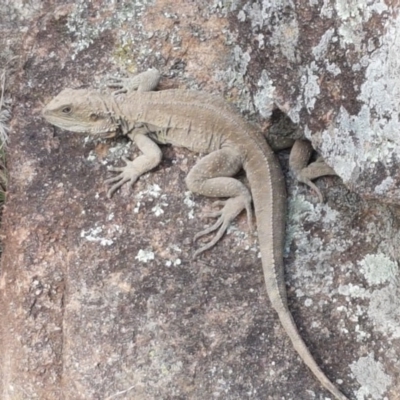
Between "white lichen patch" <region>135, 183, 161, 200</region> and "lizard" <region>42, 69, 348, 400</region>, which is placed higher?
"lizard" <region>42, 69, 348, 400</region>

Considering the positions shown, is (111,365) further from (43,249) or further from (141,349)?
(43,249)

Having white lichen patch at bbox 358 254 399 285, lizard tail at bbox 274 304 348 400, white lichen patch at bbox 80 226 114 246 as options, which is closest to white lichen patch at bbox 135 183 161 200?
white lichen patch at bbox 80 226 114 246

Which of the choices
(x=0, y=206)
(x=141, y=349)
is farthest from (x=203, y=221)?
(x=0, y=206)

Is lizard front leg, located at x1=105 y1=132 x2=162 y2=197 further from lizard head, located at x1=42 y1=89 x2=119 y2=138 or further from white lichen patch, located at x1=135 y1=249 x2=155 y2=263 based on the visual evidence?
white lichen patch, located at x1=135 y1=249 x2=155 y2=263

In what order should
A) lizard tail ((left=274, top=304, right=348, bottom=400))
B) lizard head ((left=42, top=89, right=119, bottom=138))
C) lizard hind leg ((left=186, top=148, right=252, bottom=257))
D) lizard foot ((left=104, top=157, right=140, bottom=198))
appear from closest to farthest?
lizard tail ((left=274, top=304, right=348, bottom=400))
lizard hind leg ((left=186, top=148, right=252, bottom=257))
lizard foot ((left=104, top=157, right=140, bottom=198))
lizard head ((left=42, top=89, right=119, bottom=138))

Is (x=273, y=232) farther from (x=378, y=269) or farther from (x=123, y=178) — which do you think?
(x=123, y=178)

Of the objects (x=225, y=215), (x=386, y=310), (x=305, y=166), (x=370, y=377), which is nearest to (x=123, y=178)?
(x=225, y=215)
